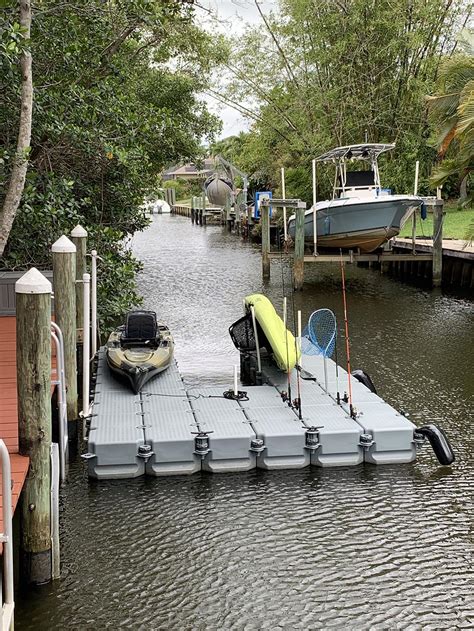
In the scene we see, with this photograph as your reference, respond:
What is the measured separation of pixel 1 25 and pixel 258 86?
2934 cm

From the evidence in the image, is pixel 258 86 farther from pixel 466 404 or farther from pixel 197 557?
pixel 197 557

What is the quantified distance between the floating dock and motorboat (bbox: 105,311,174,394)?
1.11ft

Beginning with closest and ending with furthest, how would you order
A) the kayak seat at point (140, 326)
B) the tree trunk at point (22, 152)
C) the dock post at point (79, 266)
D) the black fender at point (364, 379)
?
the tree trunk at point (22, 152) → the dock post at point (79, 266) → the black fender at point (364, 379) → the kayak seat at point (140, 326)

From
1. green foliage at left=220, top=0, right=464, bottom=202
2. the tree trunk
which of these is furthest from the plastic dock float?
green foliage at left=220, top=0, right=464, bottom=202

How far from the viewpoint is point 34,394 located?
5684 millimetres

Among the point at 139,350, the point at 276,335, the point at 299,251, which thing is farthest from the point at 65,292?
the point at 299,251

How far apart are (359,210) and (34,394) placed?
1705cm

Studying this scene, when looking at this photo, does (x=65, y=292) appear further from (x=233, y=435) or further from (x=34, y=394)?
(x=34, y=394)

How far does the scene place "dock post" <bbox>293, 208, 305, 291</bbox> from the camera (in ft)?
67.5

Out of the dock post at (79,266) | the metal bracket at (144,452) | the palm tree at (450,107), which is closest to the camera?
the metal bracket at (144,452)

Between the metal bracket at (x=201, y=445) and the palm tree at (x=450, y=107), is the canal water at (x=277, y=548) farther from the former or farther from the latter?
the palm tree at (x=450, y=107)

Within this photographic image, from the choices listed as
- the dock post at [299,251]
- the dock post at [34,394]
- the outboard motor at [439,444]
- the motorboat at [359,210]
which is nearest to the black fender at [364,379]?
the outboard motor at [439,444]

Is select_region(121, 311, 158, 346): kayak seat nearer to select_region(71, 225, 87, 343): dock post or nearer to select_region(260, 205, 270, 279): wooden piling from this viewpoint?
select_region(71, 225, 87, 343): dock post

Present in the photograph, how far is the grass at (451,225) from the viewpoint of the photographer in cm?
2746
